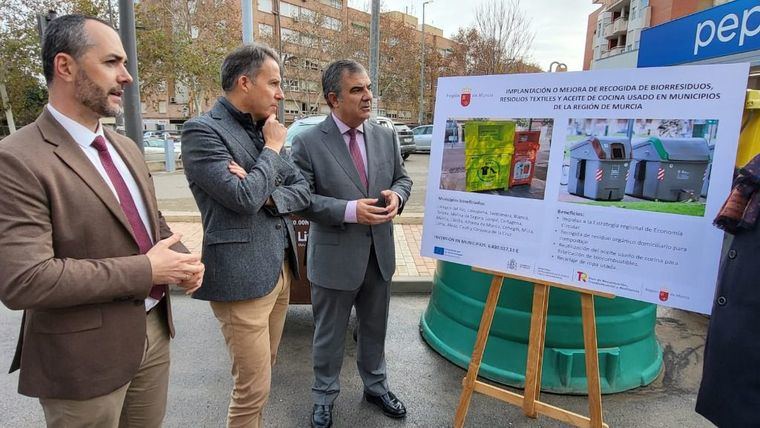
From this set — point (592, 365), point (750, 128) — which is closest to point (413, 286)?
point (592, 365)

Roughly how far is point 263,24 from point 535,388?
42.4 metres

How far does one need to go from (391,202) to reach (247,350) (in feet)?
3.36

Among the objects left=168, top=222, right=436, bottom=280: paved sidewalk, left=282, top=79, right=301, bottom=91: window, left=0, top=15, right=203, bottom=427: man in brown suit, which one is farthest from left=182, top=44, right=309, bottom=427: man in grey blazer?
left=282, top=79, right=301, bottom=91: window

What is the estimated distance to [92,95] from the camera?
1.37m

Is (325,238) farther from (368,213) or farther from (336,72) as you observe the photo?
(336,72)

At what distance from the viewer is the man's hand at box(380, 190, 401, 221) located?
232cm

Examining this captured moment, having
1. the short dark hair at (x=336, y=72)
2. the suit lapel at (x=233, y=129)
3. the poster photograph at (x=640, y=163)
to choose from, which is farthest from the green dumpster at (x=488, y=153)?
the suit lapel at (x=233, y=129)

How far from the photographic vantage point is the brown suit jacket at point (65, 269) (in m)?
1.19

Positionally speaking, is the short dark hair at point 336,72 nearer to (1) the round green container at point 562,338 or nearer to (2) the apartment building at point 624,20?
(1) the round green container at point 562,338

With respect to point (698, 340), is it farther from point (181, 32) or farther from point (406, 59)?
point (406, 59)

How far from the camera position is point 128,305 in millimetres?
1422

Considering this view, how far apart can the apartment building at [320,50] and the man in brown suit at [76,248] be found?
21.9 meters

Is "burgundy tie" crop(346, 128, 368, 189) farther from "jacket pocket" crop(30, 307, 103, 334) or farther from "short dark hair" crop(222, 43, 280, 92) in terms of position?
"jacket pocket" crop(30, 307, 103, 334)

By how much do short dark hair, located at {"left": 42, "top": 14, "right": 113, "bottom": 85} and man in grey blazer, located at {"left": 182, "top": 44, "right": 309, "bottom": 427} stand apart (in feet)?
1.52
